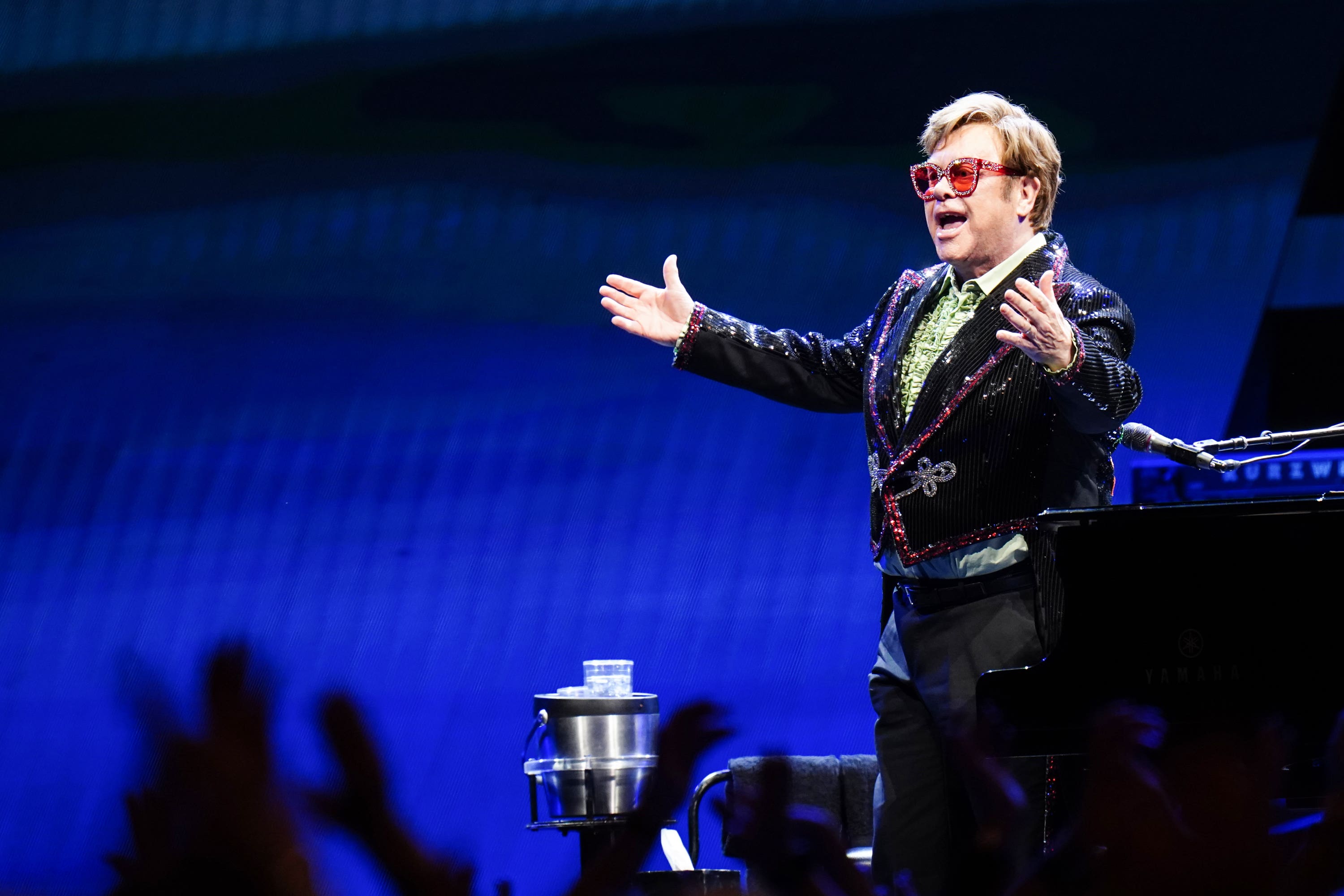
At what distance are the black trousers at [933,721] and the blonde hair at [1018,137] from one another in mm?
693

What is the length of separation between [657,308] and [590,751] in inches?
51.6

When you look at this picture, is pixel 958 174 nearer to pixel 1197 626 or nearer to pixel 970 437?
pixel 970 437

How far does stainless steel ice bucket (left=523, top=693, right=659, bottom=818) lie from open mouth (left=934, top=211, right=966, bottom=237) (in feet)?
4.93

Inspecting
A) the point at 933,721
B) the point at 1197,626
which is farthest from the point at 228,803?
the point at 933,721

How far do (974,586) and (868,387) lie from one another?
1.36ft

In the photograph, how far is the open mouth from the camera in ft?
7.68

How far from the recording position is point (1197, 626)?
183 centimetres

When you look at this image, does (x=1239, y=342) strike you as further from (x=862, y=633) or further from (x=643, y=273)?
(x=643, y=273)

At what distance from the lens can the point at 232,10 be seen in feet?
13.9

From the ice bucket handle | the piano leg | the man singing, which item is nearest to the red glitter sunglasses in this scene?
the man singing

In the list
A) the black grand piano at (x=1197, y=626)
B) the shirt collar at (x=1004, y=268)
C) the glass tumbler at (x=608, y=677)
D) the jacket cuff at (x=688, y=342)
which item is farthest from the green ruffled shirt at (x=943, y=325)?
the glass tumbler at (x=608, y=677)

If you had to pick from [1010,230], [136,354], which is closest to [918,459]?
[1010,230]

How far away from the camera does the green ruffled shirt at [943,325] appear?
2.31 metres

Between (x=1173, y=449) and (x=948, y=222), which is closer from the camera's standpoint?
(x=1173, y=449)
